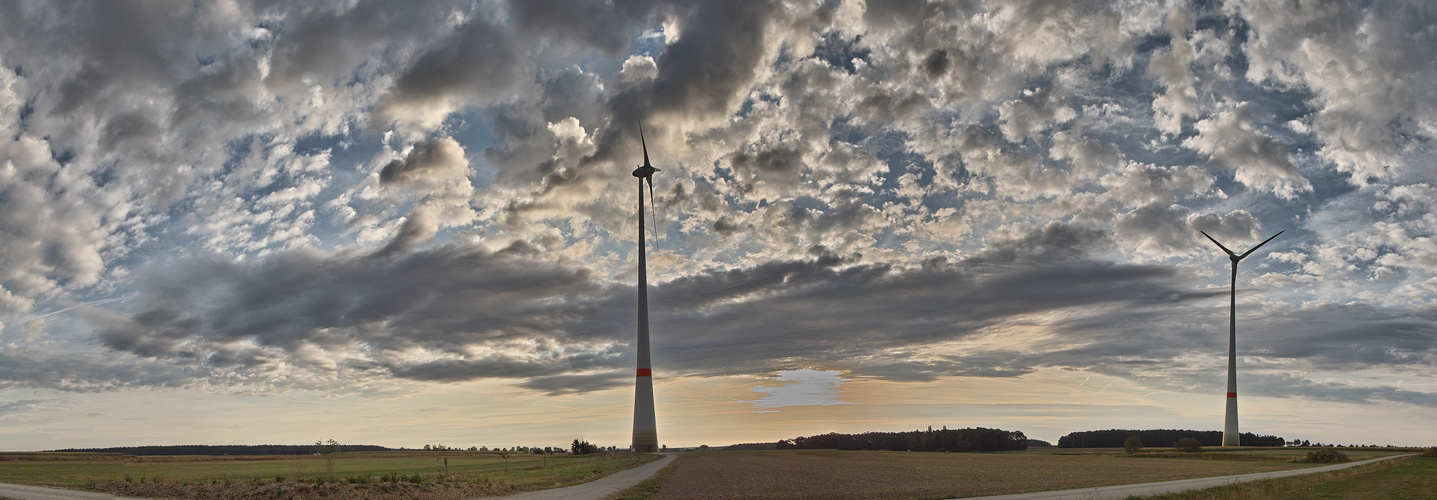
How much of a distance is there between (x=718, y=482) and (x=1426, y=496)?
145 feet

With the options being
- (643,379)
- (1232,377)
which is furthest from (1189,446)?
(643,379)

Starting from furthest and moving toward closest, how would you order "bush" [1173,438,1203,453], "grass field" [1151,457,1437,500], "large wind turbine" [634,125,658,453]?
"bush" [1173,438,1203,453], "large wind turbine" [634,125,658,453], "grass field" [1151,457,1437,500]

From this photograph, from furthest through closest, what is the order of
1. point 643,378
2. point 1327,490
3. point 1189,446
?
point 1189,446 → point 643,378 → point 1327,490

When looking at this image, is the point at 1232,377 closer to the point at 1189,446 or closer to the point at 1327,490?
the point at 1189,446

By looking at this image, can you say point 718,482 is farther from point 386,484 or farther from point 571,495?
point 386,484

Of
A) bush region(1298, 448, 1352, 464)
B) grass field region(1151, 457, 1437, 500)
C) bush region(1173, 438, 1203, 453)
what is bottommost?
bush region(1173, 438, 1203, 453)

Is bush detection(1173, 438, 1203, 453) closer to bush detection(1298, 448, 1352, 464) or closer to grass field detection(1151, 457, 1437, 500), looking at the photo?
bush detection(1298, 448, 1352, 464)

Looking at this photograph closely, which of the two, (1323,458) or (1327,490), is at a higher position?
(1327,490)

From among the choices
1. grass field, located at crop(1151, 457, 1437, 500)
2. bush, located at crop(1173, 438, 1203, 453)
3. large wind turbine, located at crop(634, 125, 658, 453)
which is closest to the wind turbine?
large wind turbine, located at crop(634, 125, 658, 453)

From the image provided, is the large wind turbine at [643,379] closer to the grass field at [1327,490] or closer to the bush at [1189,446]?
the grass field at [1327,490]

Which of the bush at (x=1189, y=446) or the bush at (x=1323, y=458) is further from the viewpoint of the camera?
the bush at (x=1189, y=446)

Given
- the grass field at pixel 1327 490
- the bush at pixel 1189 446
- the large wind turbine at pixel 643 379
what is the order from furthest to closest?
the bush at pixel 1189 446
the large wind turbine at pixel 643 379
the grass field at pixel 1327 490

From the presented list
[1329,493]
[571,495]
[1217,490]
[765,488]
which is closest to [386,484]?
[571,495]

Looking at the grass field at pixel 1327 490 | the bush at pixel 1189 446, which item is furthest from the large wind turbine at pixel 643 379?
the bush at pixel 1189 446
